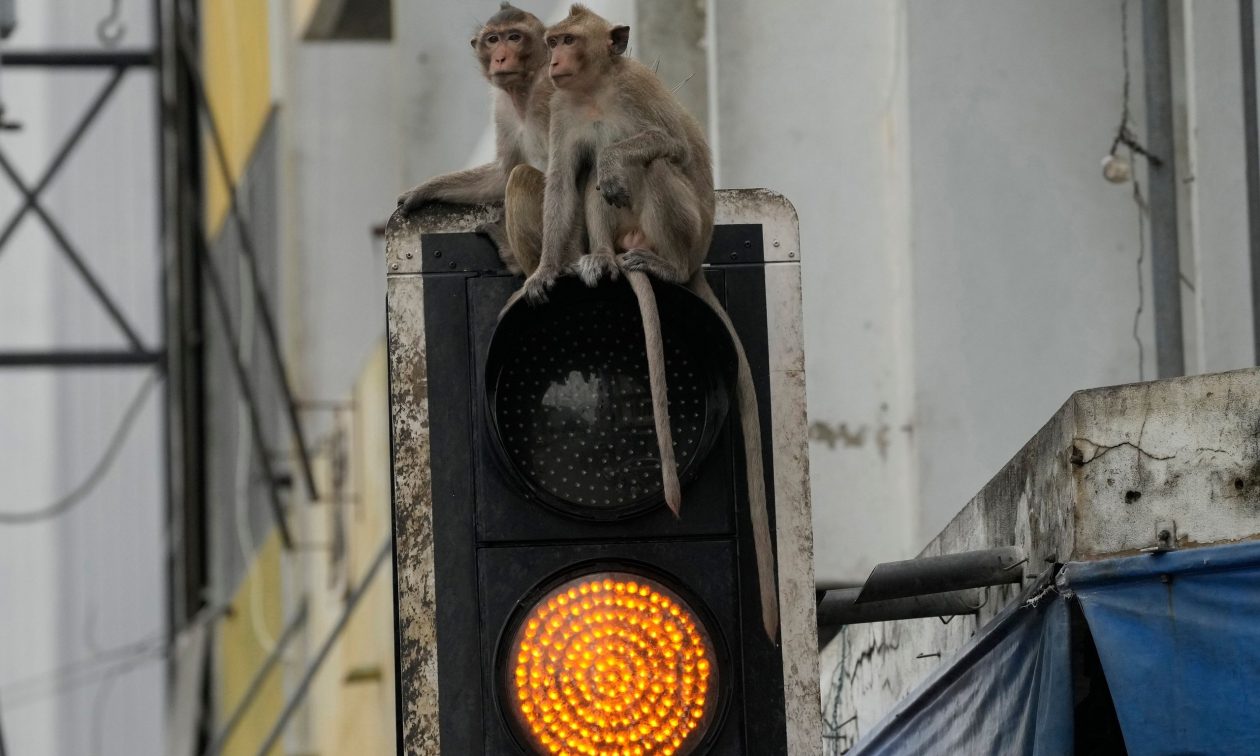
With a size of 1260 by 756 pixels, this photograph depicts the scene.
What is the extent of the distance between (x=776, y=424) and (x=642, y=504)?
50 centimetres

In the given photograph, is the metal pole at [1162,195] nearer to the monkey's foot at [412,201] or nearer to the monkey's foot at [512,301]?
the monkey's foot at [412,201]

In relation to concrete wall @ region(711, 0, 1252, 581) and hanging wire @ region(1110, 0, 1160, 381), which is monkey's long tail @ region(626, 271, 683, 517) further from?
hanging wire @ region(1110, 0, 1160, 381)

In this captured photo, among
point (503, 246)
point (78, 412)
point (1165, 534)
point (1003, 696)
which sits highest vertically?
point (503, 246)

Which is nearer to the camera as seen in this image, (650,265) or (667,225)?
(650,265)

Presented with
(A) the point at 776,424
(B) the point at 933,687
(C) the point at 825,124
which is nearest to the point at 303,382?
(C) the point at 825,124

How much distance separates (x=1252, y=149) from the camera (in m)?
7.67

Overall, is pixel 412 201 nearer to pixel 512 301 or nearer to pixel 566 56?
pixel 566 56

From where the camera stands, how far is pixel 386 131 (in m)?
18.3

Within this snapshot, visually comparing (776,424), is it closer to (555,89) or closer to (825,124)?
(555,89)

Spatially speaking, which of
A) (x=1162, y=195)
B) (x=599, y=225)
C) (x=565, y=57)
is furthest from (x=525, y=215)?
(x=1162, y=195)

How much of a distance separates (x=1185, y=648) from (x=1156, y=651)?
0.23 feet

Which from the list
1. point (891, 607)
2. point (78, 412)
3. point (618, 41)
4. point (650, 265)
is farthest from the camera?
point (78, 412)

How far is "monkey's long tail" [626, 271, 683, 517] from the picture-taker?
12.2 ft

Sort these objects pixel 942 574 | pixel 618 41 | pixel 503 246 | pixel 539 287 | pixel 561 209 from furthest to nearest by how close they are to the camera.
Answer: pixel 942 574
pixel 618 41
pixel 561 209
pixel 503 246
pixel 539 287
